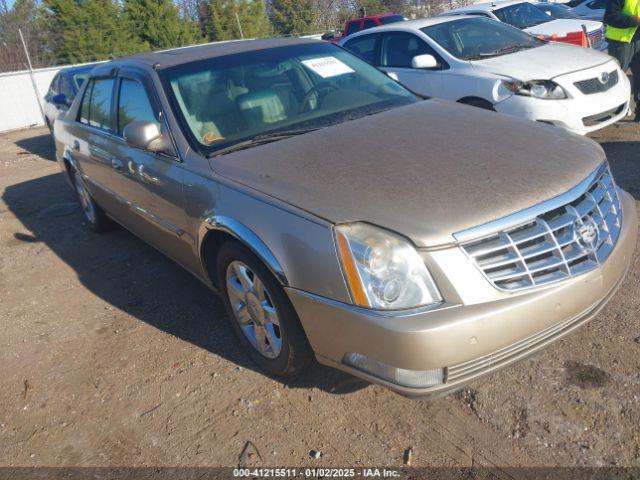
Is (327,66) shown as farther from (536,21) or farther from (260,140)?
(536,21)

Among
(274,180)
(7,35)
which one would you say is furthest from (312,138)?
(7,35)

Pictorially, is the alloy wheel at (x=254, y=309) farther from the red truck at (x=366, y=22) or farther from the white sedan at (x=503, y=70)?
the red truck at (x=366, y=22)

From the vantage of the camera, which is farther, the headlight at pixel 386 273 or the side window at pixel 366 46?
the side window at pixel 366 46

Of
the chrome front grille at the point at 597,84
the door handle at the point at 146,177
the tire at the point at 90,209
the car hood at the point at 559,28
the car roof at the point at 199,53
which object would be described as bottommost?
the tire at the point at 90,209

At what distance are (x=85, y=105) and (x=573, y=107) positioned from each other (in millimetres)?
4487

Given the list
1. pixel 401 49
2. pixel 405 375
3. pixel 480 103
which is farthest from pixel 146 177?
pixel 401 49

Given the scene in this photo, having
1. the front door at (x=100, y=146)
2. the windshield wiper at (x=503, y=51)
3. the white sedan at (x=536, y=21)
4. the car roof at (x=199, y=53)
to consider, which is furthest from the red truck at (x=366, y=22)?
the car roof at (x=199, y=53)

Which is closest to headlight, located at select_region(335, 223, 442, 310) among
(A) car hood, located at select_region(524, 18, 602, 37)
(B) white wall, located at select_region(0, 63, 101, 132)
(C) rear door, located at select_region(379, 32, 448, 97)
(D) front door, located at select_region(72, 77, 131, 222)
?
(D) front door, located at select_region(72, 77, 131, 222)

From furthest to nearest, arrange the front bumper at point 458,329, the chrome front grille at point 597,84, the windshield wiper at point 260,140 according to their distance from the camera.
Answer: the chrome front grille at point 597,84
the windshield wiper at point 260,140
the front bumper at point 458,329

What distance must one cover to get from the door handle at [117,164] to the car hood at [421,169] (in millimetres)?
1314

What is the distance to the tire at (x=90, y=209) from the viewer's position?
5.51m

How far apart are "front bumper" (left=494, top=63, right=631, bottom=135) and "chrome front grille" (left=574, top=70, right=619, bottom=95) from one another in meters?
0.04

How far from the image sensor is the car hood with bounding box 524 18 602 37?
929 centimetres

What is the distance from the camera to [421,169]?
2721 mm
